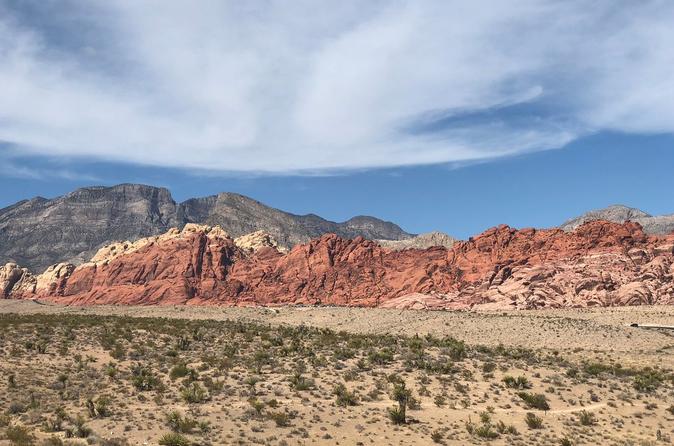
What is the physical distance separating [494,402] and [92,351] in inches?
977

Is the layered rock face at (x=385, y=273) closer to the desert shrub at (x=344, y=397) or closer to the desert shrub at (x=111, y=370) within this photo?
the desert shrub at (x=344, y=397)

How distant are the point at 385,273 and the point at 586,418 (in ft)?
259

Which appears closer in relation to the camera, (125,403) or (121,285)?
(125,403)

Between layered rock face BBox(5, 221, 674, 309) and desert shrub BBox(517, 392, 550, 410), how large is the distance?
51169 millimetres

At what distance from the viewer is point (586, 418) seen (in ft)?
83.4

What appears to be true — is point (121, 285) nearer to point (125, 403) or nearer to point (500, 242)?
point (500, 242)

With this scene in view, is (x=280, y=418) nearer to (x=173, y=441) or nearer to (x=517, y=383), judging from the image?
(x=173, y=441)

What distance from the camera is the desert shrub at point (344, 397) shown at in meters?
26.3

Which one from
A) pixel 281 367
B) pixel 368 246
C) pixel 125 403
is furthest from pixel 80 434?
pixel 368 246

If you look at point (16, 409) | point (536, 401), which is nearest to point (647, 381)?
point (536, 401)

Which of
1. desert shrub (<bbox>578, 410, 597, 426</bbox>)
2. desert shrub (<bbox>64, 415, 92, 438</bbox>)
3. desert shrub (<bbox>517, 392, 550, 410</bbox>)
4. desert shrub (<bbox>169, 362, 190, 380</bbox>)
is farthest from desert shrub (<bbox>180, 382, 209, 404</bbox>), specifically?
desert shrub (<bbox>578, 410, 597, 426</bbox>)

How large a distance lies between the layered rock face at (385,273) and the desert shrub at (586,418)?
5226 centimetres

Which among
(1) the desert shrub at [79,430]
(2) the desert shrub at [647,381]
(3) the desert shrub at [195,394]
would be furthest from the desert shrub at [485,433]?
(1) the desert shrub at [79,430]

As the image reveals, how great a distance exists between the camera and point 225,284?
110 metres
